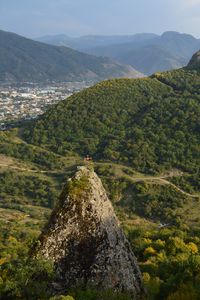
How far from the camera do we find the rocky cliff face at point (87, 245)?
1939 cm

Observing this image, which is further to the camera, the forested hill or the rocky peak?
the rocky peak

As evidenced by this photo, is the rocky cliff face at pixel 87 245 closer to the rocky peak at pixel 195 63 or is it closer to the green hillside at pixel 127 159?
the green hillside at pixel 127 159

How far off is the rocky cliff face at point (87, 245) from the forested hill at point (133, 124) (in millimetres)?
66483

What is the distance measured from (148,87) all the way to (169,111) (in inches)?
597

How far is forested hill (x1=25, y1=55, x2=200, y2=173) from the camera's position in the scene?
9144 centimetres

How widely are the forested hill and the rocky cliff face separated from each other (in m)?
66.5

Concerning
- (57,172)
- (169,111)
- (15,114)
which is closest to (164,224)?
(57,172)

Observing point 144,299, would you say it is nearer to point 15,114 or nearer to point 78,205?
point 78,205

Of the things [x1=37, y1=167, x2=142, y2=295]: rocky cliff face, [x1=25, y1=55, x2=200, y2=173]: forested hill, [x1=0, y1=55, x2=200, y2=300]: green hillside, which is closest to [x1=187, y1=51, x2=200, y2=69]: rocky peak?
[x1=0, y1=55, x2=200, y2=300]: green hillside

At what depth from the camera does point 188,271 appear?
1069 inches

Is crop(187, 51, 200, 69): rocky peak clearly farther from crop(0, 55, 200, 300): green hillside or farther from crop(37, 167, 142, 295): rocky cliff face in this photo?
crop(37, 167, 142, 295): rocky cliff face

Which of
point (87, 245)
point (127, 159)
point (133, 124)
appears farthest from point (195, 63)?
point (87, 245)

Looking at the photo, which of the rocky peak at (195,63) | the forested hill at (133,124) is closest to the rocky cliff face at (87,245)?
the forested hill at (133,124)

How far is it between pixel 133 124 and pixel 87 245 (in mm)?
85478
